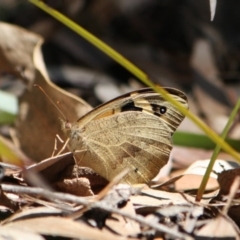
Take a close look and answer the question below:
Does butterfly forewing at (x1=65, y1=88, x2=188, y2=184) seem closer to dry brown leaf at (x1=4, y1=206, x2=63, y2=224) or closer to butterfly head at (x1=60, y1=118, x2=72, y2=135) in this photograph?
butterfly head at (x1=60, y1=118, x2=72, y2=135)

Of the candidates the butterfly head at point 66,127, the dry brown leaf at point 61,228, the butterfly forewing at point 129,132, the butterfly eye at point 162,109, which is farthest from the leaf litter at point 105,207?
the butterfly head at point 66,127

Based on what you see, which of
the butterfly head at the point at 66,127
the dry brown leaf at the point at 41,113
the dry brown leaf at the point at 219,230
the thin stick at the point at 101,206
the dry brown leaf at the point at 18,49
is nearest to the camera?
the thin stick at the point at 101,206

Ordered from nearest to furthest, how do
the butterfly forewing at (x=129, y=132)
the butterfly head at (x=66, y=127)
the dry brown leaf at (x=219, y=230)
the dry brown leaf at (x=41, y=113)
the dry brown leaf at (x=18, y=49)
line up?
the dry brown leaf at (x=219, y=230), the butterfly forewing at (x=129, y=132), the butterfly head at (x=66, y=127), the dry brown leaf at (x=41, y=113), the dry brown leaf at (x=18, y=49)

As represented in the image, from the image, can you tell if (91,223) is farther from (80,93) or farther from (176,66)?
(176,66)

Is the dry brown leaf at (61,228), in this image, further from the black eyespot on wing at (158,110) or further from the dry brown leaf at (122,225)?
the black eyespot on wing at (158,110)

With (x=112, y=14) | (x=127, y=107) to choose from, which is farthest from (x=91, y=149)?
(x=112, y=14)

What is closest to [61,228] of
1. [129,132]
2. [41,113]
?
[129,132]

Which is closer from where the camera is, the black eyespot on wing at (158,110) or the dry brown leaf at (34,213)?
the dry brown leaf at (34,213)
